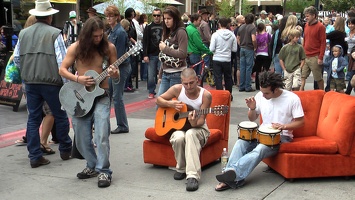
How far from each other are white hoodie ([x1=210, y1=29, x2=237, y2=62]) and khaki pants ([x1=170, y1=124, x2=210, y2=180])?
555 cm

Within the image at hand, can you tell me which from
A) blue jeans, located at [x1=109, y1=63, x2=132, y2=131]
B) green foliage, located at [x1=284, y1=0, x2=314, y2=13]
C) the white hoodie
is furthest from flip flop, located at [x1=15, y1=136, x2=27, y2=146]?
green foliage, located at [x1=284, y1=0, x2=314, y2=13]

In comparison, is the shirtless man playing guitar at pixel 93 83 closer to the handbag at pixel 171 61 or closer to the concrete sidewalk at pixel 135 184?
the concrete sidewalk at pixel 135 184

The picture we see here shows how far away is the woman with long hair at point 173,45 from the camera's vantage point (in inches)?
281

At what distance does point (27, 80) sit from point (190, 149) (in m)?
2.17

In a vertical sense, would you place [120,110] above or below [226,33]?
below

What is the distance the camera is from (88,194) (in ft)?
17.2

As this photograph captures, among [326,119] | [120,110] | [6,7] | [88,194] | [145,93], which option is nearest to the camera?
[88,194]

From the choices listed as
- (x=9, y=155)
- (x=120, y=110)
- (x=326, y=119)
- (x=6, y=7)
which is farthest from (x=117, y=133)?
(x=6, y=7)

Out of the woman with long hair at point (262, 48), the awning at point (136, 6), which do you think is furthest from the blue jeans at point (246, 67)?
the awning at point (136, 6)

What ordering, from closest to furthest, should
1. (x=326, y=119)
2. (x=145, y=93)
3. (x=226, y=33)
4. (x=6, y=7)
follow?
(x=326, y=119) → (x=226, y=33) → (x=145, y=93) → (x=6, y=7)

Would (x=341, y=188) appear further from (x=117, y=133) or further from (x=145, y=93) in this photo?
(x=145, y=93)

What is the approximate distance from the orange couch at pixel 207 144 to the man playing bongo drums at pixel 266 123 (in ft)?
1.72

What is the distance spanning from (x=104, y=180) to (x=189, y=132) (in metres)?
1.03

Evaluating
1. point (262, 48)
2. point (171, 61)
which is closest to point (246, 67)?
point (262, 48)
